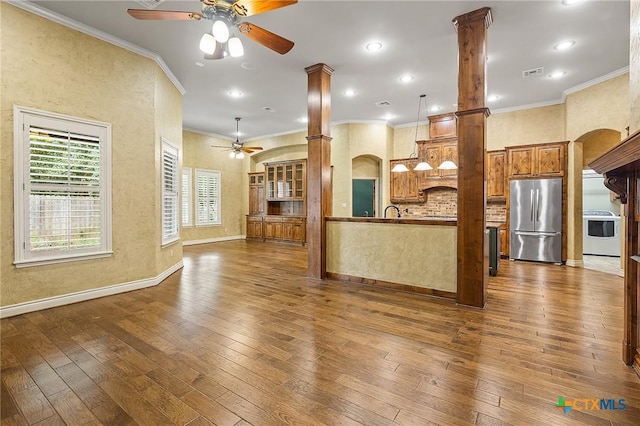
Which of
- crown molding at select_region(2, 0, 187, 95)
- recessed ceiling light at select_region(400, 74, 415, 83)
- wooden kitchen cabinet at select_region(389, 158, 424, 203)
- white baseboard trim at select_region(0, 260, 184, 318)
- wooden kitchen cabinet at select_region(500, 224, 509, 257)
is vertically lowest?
white baseboard trim at select_region(0, 260, 184, 318)

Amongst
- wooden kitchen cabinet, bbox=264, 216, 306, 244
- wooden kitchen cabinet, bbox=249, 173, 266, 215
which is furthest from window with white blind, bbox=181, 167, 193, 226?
wooden kitchen cabinet, bbox=264, 216, 306, 244

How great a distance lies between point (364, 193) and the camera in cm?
931

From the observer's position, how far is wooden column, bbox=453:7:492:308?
3.48 meters

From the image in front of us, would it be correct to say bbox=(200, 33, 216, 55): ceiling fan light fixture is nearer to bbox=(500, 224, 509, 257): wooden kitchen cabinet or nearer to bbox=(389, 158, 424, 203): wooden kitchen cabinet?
bbox=(389, 158, 424, 203): wooden kitchen cabinet

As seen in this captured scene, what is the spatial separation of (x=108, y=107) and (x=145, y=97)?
546 millimetres

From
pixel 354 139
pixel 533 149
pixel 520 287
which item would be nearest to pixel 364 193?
pixel 354 139

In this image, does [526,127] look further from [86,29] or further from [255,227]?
[86,29]

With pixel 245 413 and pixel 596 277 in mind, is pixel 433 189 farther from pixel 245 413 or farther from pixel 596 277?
pixel 245 413

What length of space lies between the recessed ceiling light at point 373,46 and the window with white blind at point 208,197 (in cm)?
696

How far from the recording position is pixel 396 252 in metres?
4.30

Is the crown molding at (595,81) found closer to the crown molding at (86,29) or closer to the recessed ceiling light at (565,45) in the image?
the recessed ceiling light at (565,45)

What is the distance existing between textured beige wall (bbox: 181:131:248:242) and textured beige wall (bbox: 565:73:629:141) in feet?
29.9

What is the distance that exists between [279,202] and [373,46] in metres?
6.83

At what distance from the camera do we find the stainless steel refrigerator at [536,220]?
6125mm
